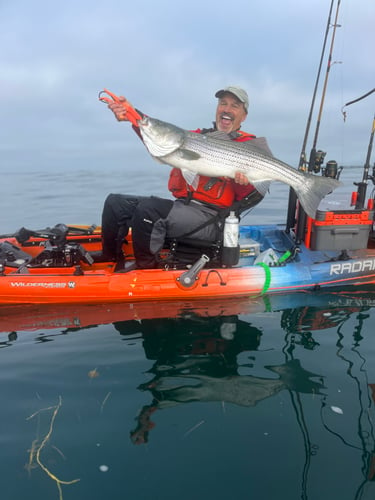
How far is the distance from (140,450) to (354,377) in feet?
7.82

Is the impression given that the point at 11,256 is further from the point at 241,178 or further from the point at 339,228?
the point at 339,228

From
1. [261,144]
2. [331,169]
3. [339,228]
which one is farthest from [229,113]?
[339,228]

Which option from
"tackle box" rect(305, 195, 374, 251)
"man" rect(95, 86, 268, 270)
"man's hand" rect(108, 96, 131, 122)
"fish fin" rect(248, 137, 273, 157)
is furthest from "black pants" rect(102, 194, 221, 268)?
"tackle box" rect(305, 195, 374, 251)

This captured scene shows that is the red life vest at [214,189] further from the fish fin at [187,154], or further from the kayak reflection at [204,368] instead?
the kayak reflection at [204,368]

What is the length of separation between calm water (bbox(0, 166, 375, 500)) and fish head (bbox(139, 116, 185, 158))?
8.05 feet

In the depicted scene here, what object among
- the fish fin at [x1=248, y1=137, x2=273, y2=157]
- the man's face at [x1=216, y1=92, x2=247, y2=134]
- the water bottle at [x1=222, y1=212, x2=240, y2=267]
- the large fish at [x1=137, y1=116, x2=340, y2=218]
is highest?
the man's face at [x1=216, y1=92, x2=247, y2=134]

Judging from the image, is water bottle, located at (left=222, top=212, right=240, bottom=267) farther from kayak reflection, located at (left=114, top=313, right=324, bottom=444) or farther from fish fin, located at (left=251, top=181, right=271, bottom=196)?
kayak reflection, located at (left=114, top=313, right=324, bottom=444)

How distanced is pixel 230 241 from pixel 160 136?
1.99 metres

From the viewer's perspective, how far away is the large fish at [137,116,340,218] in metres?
4.88

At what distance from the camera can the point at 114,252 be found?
6.79 m

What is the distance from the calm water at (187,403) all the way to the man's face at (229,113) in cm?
300

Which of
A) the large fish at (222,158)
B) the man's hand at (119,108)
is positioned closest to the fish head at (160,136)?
the large fish at (222,158)

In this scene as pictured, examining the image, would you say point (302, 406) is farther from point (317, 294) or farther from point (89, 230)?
point (89, 230)

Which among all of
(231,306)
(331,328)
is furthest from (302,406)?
(231,306)
